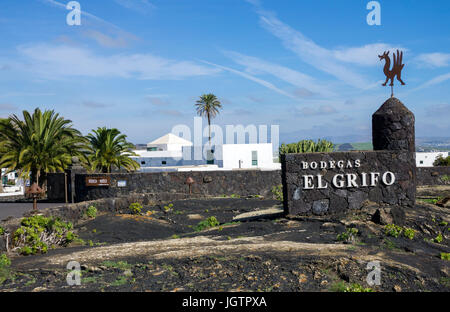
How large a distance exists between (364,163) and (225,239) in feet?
16.0

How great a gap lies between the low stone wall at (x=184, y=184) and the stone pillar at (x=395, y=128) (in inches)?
545

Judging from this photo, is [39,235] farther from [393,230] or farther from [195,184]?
[195,184]

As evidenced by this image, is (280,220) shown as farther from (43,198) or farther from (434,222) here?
(43,198)

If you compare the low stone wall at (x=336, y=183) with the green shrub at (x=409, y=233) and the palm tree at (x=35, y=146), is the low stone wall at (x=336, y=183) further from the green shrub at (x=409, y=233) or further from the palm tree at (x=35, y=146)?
the palm tree at (x=35, y=146)

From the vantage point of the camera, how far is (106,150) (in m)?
30.5

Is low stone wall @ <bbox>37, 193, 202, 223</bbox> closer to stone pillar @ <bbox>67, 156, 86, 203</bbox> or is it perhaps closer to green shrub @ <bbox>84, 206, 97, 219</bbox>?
green shrub @ <bbox>84, 206, 97, 219</bbox>

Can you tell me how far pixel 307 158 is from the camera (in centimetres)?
1206

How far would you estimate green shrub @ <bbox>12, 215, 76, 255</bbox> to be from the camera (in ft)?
31.2

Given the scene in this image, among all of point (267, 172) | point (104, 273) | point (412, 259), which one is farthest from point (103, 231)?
point (267, 172)

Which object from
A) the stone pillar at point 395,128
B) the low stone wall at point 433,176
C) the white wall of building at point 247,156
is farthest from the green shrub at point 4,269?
the white wall of building at point 247,156

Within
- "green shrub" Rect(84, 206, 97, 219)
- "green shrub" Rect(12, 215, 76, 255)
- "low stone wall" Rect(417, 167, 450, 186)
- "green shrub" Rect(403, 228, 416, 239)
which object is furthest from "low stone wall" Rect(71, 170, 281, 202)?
"green shrub" Rect(403, 228, 416, 239)

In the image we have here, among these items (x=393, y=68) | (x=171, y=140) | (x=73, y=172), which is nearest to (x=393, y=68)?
(x=393, y=68)

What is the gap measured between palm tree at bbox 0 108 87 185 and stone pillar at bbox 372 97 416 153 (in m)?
22.1
